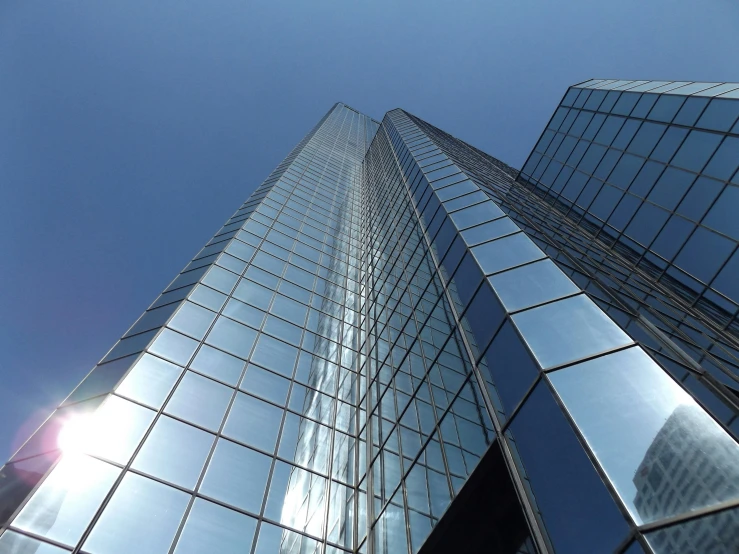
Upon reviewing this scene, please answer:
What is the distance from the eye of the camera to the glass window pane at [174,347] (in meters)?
14.9

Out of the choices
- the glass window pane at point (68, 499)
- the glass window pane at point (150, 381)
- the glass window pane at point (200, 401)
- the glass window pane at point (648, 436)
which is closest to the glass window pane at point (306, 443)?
the glass window pane at point (200, 401)

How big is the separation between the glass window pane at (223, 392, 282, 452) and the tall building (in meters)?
0.09

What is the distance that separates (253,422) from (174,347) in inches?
133

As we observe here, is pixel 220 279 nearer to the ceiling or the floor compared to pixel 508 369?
nearer to the floor

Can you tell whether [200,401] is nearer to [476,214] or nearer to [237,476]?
[237,476]

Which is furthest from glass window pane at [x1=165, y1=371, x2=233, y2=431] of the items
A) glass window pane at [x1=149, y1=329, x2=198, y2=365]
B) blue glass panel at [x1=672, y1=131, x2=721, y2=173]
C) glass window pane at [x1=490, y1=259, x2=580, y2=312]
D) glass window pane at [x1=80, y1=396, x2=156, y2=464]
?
blue glass panel at [x1=672, y1=131, x2=721, y2=173]

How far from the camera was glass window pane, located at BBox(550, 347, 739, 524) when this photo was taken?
624cm

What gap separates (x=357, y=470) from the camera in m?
14.5

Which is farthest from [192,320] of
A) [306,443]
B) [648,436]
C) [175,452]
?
[648,436]

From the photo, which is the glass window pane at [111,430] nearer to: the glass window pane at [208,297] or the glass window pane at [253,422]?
the glass window pane at [253,422]

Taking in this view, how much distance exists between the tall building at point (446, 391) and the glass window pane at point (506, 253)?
76mm

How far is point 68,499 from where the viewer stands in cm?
971

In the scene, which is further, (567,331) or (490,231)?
(490,231)

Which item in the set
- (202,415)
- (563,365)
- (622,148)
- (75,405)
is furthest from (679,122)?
(75,405)
